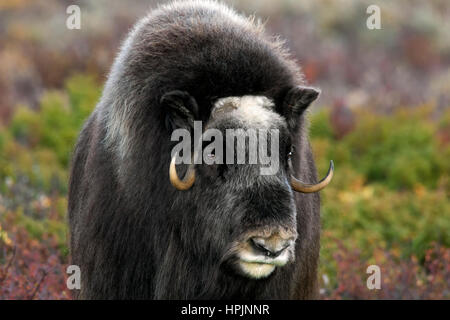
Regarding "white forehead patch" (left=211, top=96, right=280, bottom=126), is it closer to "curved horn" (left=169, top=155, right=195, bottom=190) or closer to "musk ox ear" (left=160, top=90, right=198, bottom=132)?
"musk ox ear" (left=160, top=90, right=198, bottom=132)

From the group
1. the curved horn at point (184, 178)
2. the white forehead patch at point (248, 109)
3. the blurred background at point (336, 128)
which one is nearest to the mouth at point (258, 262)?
the curved horn at point (184, 178)

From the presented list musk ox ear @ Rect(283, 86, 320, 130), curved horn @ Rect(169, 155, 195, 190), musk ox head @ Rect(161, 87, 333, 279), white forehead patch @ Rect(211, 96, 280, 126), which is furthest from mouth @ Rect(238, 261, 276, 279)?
musk ox ear @ Rect(283, 86, 320, 130)

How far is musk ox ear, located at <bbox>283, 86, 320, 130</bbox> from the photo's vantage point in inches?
155

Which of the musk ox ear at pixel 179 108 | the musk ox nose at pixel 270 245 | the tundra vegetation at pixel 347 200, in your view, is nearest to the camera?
the musk ox nose at pixel 270 245

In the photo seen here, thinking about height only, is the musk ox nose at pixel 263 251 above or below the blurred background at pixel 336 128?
below

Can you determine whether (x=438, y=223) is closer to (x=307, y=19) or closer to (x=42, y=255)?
(x=42, y=255)

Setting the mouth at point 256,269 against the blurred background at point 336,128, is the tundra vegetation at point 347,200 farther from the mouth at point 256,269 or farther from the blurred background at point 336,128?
the mouth at point 256,269

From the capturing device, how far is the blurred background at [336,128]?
6785 millimetres

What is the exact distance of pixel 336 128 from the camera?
12.0 meters

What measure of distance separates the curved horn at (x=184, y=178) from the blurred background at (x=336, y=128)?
1381 millimetres

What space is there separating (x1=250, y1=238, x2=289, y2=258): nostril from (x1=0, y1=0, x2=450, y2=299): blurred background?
168cm

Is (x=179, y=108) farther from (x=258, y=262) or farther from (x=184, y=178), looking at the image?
(x=258, y=262)

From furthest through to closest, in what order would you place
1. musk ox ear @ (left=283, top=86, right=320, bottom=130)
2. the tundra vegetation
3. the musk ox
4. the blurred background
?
the blurred background → the tundra vegetation → musk ox ear @ (left=283, top=86, right=320, bottom=130) → the musk ox

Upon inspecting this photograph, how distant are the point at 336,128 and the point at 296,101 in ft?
26.6
